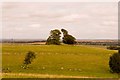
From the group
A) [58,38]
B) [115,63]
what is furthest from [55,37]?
[115,63]

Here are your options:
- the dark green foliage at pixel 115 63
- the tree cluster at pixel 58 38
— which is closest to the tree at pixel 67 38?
the tree cluster at pixel 58 38

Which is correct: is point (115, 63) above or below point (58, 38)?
below

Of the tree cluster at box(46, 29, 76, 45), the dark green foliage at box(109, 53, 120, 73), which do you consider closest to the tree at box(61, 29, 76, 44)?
the tree cluster at box(46, 29, 76, 45)

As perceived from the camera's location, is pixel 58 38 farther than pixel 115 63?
Yes

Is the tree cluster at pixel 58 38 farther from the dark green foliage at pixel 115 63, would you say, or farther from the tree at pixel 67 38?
the dark green foliage at pixel 115 63

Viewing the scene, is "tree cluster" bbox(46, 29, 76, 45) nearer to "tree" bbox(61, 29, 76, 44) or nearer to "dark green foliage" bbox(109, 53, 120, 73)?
"tree" bbox(61, 29, 76, 44)

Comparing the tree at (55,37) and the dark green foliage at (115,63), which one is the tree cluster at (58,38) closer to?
the tree at (55,37)

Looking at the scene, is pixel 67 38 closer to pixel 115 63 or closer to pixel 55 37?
pixel 55 37

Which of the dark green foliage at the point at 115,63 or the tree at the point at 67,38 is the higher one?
the tree at the point at 67,38

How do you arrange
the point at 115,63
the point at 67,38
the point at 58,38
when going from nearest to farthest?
the point at 115,63 < the point at 58,38 < the point at 67,38

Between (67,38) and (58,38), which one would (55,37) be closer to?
(58,38)

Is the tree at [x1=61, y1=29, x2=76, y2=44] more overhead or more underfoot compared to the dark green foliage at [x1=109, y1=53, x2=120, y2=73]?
more overhead

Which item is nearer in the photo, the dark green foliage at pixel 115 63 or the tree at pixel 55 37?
the dark green foliage at pixel 115 63

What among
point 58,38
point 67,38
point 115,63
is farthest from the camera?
point 67,38
